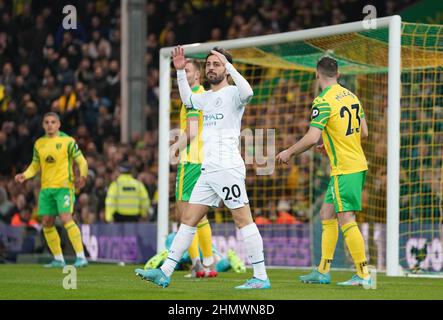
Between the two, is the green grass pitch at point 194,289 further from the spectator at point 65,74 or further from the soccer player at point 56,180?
the spectator at point 65,74

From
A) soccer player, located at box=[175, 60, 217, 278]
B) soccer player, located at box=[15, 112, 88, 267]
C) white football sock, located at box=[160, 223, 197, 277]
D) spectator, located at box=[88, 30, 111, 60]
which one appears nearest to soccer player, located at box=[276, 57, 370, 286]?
white football sock, located at box=[160, 223, 197, 277]

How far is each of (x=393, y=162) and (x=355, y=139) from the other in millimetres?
2538

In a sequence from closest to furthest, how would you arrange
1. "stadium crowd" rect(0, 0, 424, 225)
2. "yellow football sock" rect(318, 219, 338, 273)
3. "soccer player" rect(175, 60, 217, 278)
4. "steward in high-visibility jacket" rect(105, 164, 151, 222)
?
"yellow football sock" rect(318, 219, 338, 273) → "soccer player" rect(175, 60, 217, 278) → "steward in high-visibility jacket" rect(105, 164, 151, 222) → "stadium crowd" rect(0, 0, 424, 225)

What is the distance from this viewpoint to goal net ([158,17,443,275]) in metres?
13.6

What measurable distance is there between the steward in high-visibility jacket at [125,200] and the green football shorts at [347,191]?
8.87 meters

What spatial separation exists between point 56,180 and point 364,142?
478 cm

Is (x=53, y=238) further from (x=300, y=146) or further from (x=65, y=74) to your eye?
(x=65, y=74)

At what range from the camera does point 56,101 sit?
890 inches

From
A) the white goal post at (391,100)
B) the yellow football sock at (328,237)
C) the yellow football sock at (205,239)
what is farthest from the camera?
the white goal post at (391,100)

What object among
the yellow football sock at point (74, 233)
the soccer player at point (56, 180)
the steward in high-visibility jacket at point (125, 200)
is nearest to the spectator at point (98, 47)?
the steward in high-visibility jacket at point (125, 200)

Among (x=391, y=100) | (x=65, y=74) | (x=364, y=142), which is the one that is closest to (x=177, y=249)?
(x=391, y=100)

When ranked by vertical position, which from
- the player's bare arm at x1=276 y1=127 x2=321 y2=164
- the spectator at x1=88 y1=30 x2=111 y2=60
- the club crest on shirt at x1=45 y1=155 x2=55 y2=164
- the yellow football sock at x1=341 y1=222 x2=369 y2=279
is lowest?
the yellow football sock at x1=341 y1=222 x2=369 y2=279

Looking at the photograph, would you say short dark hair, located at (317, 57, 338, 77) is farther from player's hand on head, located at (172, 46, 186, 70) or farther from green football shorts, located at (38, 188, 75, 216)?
green football shorts, located at (38, 188, 75, 216)

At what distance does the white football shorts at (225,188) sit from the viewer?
9469 millimetres
